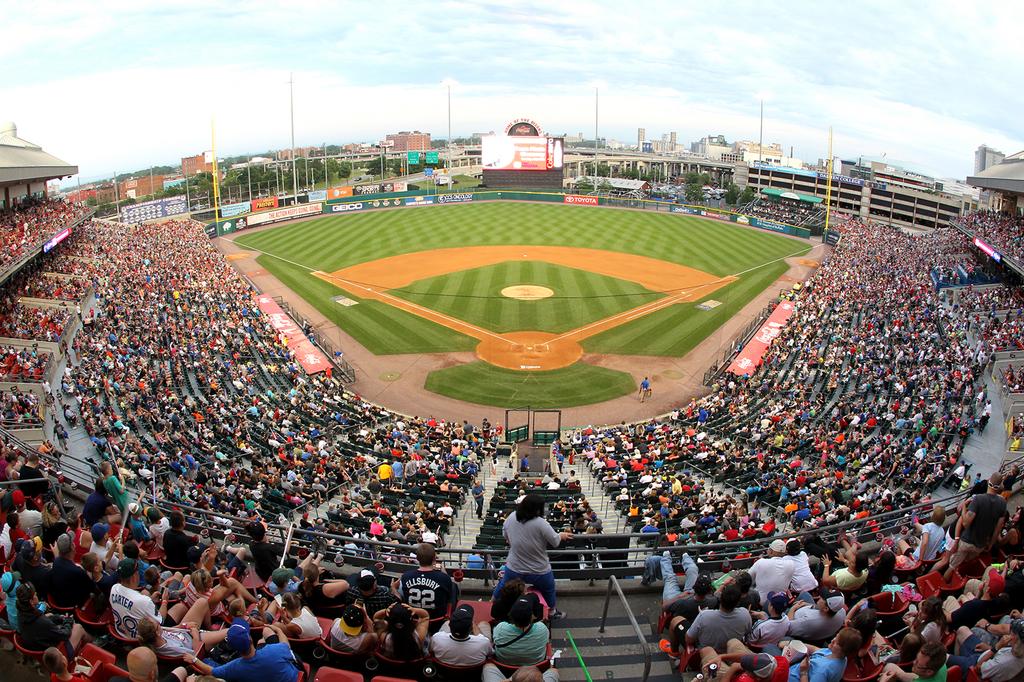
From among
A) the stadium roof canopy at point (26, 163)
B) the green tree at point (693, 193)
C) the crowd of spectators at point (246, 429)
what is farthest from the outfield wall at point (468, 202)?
the crowd of spectators at point (246, 429)

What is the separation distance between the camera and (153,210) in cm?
6347

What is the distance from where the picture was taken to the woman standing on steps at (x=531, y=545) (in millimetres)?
7250

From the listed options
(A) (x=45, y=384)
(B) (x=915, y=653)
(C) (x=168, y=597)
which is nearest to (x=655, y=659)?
(B) (x=915, y=653)

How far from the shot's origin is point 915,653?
19.7 feet

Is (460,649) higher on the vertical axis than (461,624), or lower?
lower

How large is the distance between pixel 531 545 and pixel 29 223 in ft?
131

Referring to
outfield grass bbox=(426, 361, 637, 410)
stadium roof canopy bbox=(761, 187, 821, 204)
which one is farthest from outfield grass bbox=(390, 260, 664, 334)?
stadium roof canopy bbox=(761, 187, 821, 204)

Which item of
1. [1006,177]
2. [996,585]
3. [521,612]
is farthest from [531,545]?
[1006,177]

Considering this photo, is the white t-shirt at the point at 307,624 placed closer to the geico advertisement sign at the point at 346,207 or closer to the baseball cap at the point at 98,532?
the baseball cap at the point at 98,532

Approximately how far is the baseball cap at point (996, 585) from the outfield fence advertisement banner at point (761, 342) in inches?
886

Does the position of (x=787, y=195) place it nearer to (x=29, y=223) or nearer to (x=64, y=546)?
(x=29, y=223)

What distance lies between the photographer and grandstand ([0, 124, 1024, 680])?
23.9ft

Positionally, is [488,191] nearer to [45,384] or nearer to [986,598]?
[45,384]

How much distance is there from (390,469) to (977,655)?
14653mm
